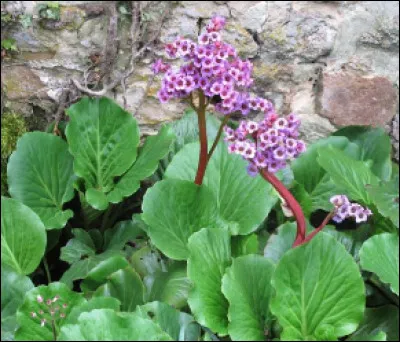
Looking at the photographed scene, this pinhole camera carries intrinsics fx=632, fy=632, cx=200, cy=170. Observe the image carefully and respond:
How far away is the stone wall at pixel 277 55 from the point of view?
2.02 metres

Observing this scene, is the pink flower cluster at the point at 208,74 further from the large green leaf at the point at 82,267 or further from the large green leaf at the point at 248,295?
the large green leaf at the point at 82,267

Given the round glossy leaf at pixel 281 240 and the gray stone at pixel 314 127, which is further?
the gray stone at pixel 314 127

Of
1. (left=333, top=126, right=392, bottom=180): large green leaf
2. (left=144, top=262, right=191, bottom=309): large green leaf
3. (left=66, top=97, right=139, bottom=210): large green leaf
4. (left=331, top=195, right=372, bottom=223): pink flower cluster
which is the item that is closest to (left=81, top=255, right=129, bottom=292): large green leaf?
(left=144, top=262, right=191, bottom=309): large green leaf

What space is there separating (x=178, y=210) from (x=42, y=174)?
0.49 metres

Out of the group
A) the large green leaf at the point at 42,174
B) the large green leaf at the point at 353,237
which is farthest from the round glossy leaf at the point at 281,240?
the large green leaf at the point at 42,174

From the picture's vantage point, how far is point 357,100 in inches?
84.7

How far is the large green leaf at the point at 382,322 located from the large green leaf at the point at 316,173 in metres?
0.43

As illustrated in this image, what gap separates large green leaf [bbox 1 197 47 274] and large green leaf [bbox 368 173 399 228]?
892 mm

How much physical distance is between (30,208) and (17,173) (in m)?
0.17

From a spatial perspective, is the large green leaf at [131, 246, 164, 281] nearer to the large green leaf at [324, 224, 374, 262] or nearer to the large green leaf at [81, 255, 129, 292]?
the large green leaf at [81, 255, 129, 292]

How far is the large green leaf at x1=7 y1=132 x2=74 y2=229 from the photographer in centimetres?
188

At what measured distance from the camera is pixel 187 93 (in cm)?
148

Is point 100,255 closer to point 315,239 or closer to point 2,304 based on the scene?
point 2,304

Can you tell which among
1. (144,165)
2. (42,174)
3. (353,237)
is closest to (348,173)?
(353,237)
